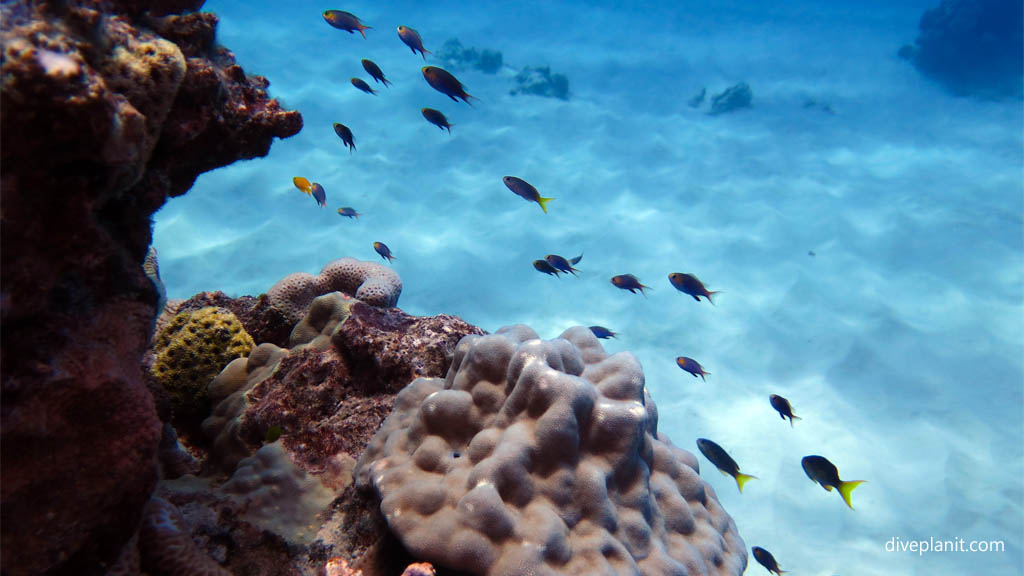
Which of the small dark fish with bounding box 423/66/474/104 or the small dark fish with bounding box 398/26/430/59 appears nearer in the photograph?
the small dark fish with bounding box 423/66/474/104

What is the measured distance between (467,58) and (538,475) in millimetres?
30843

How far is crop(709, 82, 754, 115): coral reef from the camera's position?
84.2ft

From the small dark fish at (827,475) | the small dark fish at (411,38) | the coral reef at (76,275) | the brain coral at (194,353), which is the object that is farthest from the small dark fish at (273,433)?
the small dark fish at (411,38)

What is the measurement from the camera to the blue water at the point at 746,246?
9305 millimetres

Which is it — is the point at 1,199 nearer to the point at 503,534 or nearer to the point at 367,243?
the point at 503,534

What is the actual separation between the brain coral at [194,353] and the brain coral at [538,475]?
1.72m

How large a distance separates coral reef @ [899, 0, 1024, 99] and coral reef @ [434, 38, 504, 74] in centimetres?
2361

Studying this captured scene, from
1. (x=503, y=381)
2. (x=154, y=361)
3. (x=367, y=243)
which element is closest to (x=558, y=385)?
(x=503, y=381)

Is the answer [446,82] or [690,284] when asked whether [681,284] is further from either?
[446,82]

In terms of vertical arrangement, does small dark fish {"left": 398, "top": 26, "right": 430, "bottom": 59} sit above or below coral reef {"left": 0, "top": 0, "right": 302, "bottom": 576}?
above

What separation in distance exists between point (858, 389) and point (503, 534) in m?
11.7

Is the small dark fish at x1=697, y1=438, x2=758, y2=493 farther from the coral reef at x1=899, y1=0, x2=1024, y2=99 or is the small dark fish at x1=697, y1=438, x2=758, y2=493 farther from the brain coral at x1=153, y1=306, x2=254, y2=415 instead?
the coral reef at x1=899, y1=0, x2=1024, y2=99

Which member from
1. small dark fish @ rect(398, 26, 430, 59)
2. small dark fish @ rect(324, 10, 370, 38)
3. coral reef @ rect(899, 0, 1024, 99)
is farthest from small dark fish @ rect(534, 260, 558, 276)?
coral reef @ rect(899, 0, 1024, 99)

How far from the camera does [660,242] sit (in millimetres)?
15164
